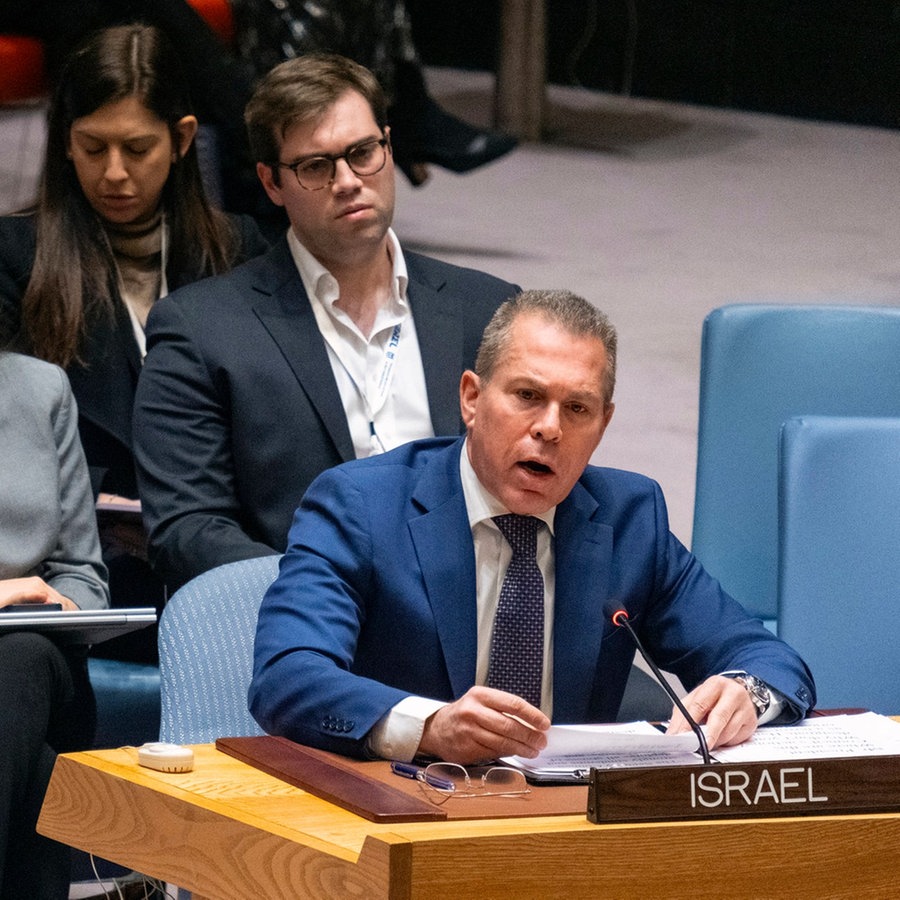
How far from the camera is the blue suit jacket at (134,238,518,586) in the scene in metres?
2.76

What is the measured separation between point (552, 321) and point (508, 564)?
28cm

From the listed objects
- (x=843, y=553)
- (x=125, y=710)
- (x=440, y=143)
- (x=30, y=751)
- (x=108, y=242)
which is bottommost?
(x=440, y=143)

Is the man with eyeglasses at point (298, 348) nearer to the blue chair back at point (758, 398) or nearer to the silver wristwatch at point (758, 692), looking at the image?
the blue chair back at point (758, 398)

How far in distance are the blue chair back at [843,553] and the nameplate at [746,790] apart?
3.30 ft

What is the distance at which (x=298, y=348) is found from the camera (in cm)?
282

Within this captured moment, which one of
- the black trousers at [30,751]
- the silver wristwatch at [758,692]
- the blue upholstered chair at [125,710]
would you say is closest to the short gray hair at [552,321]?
the silver wristwatch at [758,692]

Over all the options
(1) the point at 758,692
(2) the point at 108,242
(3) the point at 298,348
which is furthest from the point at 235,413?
(1) the point at 758,692

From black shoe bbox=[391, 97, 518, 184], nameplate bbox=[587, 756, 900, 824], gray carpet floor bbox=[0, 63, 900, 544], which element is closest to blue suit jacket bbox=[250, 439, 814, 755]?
nameplate bbox=[587, 756, 900, 824]

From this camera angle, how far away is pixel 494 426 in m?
2.04

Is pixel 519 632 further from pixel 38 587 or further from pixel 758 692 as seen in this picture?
pixel 38 587

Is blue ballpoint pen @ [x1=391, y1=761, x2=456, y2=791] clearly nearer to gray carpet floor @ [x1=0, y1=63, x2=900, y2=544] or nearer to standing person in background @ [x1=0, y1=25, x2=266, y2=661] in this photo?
standing person in background @ [x1=0, y1=25, x2=266, y2=661]

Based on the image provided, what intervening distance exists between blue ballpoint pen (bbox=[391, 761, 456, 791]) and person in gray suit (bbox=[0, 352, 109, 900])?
2.40 ft

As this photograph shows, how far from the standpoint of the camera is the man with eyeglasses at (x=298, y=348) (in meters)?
2.78

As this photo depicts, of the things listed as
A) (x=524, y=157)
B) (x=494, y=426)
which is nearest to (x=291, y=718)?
(x=494, y=426)
